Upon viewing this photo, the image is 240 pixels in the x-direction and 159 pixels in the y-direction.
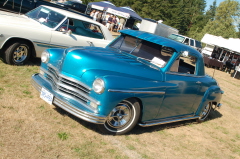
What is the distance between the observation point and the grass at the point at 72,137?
3.52 metres

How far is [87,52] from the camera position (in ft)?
14.3

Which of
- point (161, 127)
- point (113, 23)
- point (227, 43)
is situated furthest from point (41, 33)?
point (227, 43)

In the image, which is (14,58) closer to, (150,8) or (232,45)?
(232,45)

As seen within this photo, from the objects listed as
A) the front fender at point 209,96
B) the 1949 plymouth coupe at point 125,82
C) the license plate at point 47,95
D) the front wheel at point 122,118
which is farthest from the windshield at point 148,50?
the license plate at point 47,95

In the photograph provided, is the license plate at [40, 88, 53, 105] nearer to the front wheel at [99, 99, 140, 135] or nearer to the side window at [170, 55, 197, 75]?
the front wheel at [99, 99, 140, 135]

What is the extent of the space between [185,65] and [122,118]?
93.1 inches

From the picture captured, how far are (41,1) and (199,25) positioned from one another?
63.7 m

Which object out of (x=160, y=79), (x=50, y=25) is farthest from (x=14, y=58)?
(x=160, y=79)

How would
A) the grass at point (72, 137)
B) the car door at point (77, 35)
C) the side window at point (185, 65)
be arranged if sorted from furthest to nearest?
the car door at point (77, 35) → the side window at point (185, 65) → the grass at point (72, 137)

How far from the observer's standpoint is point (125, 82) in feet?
13.0

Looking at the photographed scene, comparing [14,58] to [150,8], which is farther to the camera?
[150,8]

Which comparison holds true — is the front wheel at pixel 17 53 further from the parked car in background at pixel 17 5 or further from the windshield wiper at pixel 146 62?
the parked car in background at pixel 17 5

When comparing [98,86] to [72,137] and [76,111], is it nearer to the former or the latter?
[76,111]

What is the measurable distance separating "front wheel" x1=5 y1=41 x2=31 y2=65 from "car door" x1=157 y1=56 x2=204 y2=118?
386cm
